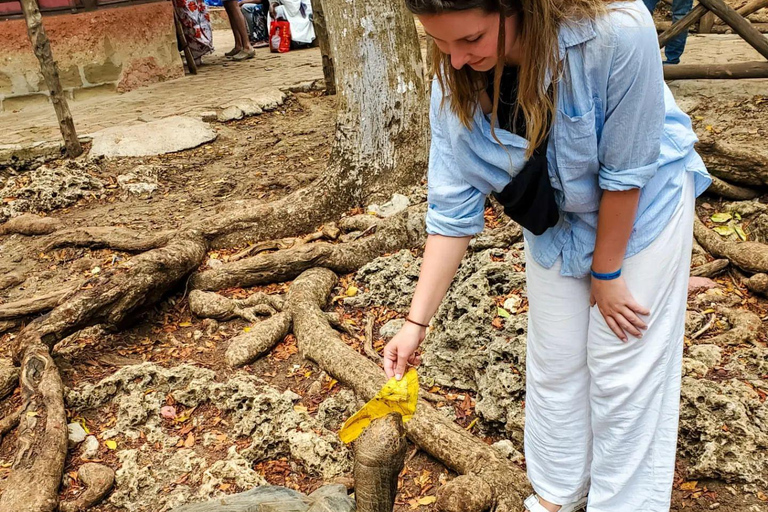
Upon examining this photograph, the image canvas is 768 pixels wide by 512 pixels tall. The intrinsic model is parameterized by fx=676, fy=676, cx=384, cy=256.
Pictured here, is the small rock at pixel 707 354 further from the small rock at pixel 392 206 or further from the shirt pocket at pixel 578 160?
the small rock at pixel 392 206

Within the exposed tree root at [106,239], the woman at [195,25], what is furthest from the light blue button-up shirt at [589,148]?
the woman at [195,25]

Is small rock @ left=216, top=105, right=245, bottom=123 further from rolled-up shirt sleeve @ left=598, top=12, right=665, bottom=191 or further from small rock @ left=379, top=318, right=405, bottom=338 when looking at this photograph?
rolled-up shirt sleeve @ left=598, top=12, right=665, bottom=191

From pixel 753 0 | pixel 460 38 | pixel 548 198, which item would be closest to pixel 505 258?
pixel 548 198

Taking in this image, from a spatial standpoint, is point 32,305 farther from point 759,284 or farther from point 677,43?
point 677,43

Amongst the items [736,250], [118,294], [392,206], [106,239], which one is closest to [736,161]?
[736,250]

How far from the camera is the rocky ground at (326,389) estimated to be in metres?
2.82

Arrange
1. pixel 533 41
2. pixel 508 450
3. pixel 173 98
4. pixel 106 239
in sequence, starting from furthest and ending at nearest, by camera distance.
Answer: pixel 173 98 → pixel 106 239 → pixel 508 450 → pixel 533 41

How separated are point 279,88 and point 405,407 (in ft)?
27.8

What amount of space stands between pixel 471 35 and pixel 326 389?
2497 millimetres

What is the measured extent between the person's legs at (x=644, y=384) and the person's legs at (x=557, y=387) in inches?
2.4

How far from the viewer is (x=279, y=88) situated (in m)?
9.73

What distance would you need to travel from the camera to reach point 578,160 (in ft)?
5.36

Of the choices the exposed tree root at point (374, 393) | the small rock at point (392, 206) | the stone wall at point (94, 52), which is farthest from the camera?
the stone wall at point (94, 52)

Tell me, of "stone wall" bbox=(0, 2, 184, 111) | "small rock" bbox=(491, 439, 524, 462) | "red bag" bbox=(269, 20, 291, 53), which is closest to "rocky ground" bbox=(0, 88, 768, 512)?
"small rock" bbox=(491, 439, 524, 462)
